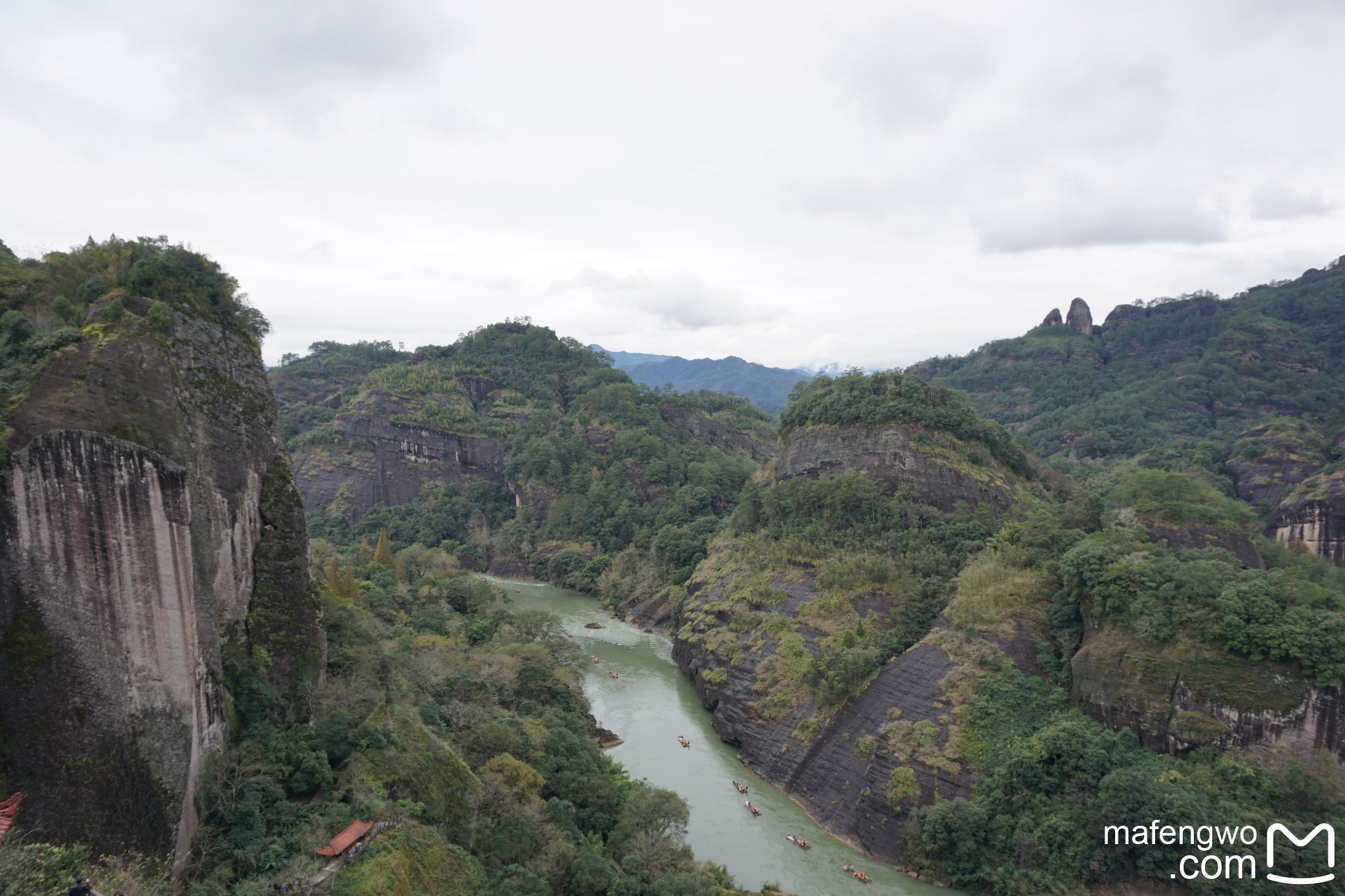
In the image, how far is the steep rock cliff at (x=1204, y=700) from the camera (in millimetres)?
21141

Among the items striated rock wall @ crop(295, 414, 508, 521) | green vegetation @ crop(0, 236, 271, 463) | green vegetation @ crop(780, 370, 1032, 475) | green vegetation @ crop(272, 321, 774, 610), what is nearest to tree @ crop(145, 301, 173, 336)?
green vegetation @ crop(0, 236, 271, 463)

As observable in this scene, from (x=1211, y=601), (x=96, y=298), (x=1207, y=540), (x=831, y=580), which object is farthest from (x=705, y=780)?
(x=96, y=298)

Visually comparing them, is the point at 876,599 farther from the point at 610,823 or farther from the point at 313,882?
the point at 313,882

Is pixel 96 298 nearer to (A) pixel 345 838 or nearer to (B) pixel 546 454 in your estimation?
(A) pixel 345 838

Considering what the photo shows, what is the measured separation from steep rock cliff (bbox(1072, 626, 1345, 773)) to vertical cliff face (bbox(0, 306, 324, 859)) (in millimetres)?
27057

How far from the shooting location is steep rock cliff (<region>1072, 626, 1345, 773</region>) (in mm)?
21141

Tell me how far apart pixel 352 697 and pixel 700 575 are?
32234 millimetres

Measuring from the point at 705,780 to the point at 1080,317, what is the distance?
109884 mm

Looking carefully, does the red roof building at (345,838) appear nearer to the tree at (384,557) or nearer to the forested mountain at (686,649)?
the forested mountain at (686,649)

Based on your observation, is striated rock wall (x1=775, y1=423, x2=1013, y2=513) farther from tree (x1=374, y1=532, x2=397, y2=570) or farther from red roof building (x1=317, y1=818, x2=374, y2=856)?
red roof building (x1=317, y1=818, x2=374, y2=856)

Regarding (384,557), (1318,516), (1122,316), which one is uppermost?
(1122,316)

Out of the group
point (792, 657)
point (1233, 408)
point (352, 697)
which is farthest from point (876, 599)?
point (1233, 408)

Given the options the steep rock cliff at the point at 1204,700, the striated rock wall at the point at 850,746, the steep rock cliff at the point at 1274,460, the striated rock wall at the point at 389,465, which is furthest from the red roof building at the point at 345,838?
the striated rock wall at the point at 389,465

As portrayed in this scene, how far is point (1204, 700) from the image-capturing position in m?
22.8
